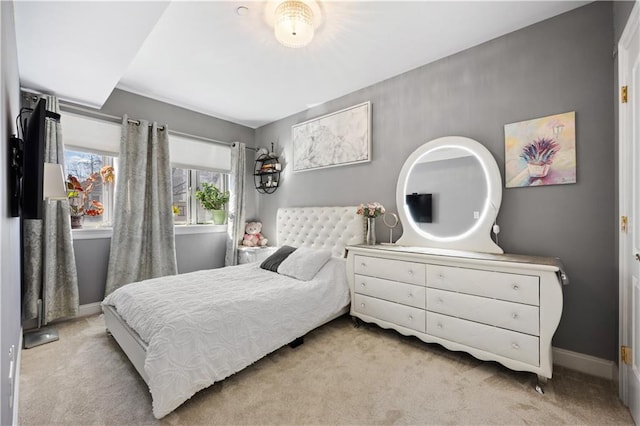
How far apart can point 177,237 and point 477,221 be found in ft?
11.9

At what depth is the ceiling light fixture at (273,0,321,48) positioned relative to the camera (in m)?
1.85

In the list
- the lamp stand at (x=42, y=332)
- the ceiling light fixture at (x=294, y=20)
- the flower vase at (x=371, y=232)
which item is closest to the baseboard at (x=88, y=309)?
the lamp stand at (x=42, y=332)

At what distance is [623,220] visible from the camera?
1.71 m

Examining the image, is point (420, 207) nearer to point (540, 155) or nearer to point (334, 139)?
point (540, 155)

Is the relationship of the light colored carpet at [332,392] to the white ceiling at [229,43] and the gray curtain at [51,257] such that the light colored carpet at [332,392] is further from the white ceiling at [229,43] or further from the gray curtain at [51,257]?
the white ceiling at [229,43]

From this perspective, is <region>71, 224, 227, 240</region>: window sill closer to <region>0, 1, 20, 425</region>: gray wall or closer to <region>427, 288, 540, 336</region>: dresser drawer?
<region>0, 1, 20, 425</region>: gray wall

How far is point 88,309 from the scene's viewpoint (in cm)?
309

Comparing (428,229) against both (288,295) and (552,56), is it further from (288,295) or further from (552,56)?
(552,56)

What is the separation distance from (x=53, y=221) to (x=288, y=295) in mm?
2516

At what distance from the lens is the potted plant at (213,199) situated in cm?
409

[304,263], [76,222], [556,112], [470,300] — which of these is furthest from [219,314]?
[556,112]

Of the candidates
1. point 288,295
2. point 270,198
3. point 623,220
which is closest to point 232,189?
point 270,198

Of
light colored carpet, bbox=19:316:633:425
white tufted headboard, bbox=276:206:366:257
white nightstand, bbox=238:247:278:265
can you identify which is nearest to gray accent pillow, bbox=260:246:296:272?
white tufted headboard, bbox=276:206:366:257

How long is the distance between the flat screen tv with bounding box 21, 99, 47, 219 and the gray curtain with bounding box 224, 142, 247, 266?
8.62 ft
